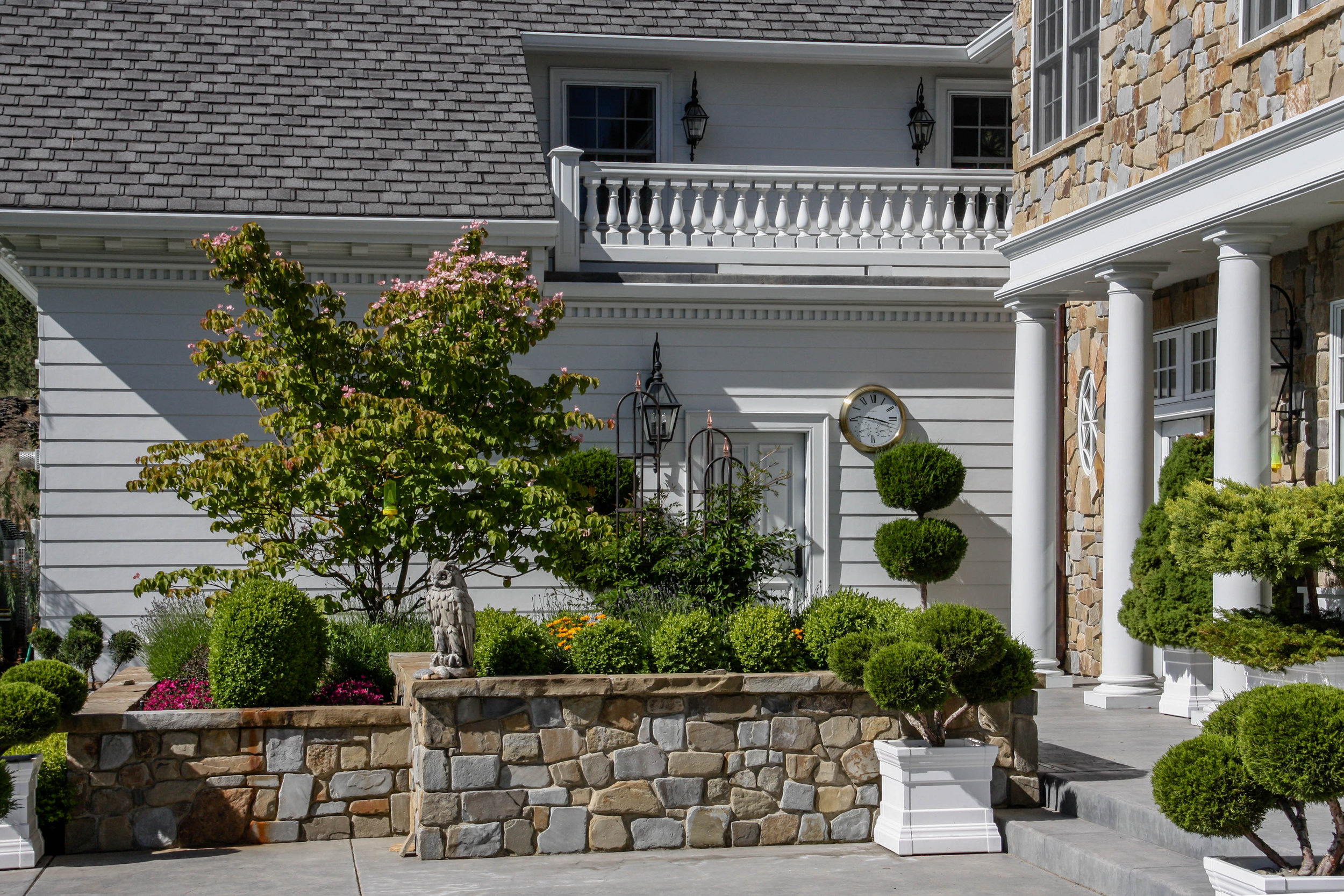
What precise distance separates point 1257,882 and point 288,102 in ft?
33.9

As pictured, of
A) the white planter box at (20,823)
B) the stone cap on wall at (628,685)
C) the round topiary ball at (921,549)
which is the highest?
the round topiary ball at (921,549)

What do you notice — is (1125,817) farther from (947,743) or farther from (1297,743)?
(1297,743)

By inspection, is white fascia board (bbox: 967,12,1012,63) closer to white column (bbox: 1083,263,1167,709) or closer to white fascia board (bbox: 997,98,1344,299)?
white fascia board (bbox: 997,98,1344,299)

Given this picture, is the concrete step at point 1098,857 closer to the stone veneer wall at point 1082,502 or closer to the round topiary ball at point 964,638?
the round topiary ball at point 964,638

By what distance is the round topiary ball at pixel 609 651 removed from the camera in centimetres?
712

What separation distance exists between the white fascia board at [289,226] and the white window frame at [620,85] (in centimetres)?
265

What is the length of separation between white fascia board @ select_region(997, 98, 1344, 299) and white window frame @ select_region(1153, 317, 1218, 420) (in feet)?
3.40

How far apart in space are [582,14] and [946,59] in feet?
12.1

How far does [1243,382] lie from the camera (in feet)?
27.3

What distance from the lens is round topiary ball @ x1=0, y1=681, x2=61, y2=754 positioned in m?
6.48

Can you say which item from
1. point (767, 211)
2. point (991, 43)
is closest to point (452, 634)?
point (767, 211)

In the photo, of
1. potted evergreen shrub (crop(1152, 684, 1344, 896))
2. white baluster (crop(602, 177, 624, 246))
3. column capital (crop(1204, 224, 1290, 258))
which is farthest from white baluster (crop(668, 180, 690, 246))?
potted evergreen shrub (crop(1152, 684, 1344, 896))

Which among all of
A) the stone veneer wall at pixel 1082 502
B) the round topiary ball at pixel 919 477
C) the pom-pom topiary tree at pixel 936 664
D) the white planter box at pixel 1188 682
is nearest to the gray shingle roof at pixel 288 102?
the round topiary ball at pixel 919 477

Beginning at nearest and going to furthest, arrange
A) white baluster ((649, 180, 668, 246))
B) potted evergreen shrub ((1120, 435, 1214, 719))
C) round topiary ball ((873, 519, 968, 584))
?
potted evergreen shrub ((1120, 435, 1214, 719)) < round topiary ball ((873, 519, 968, 584)) < white baluster ((649, 180, 668, 246))
